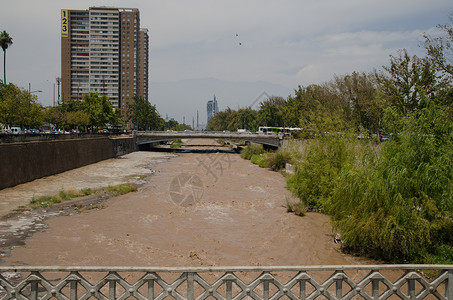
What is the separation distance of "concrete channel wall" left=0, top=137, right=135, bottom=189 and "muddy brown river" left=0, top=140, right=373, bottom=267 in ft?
4.22

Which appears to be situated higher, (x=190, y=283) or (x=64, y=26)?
(x=64, y=26)

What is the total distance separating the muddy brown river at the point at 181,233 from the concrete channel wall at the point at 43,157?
4.22 feet

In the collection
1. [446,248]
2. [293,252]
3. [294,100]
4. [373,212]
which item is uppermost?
[294,100]

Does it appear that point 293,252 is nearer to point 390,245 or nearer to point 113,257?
point 390,245

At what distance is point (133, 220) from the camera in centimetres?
2084

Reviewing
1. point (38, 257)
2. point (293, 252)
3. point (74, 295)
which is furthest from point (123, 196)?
point (74, 295)

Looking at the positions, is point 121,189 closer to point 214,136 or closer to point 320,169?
point 320,169

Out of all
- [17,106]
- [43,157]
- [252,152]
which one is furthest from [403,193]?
[252,152]

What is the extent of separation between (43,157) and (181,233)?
69.4ft

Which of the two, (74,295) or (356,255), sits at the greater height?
(74,295)

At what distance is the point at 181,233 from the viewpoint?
1847cm

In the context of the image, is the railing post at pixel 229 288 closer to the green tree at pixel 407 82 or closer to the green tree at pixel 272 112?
the green tree at pixel 407 82

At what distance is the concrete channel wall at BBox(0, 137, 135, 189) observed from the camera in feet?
89.6

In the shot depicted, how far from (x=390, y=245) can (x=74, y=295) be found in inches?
401
